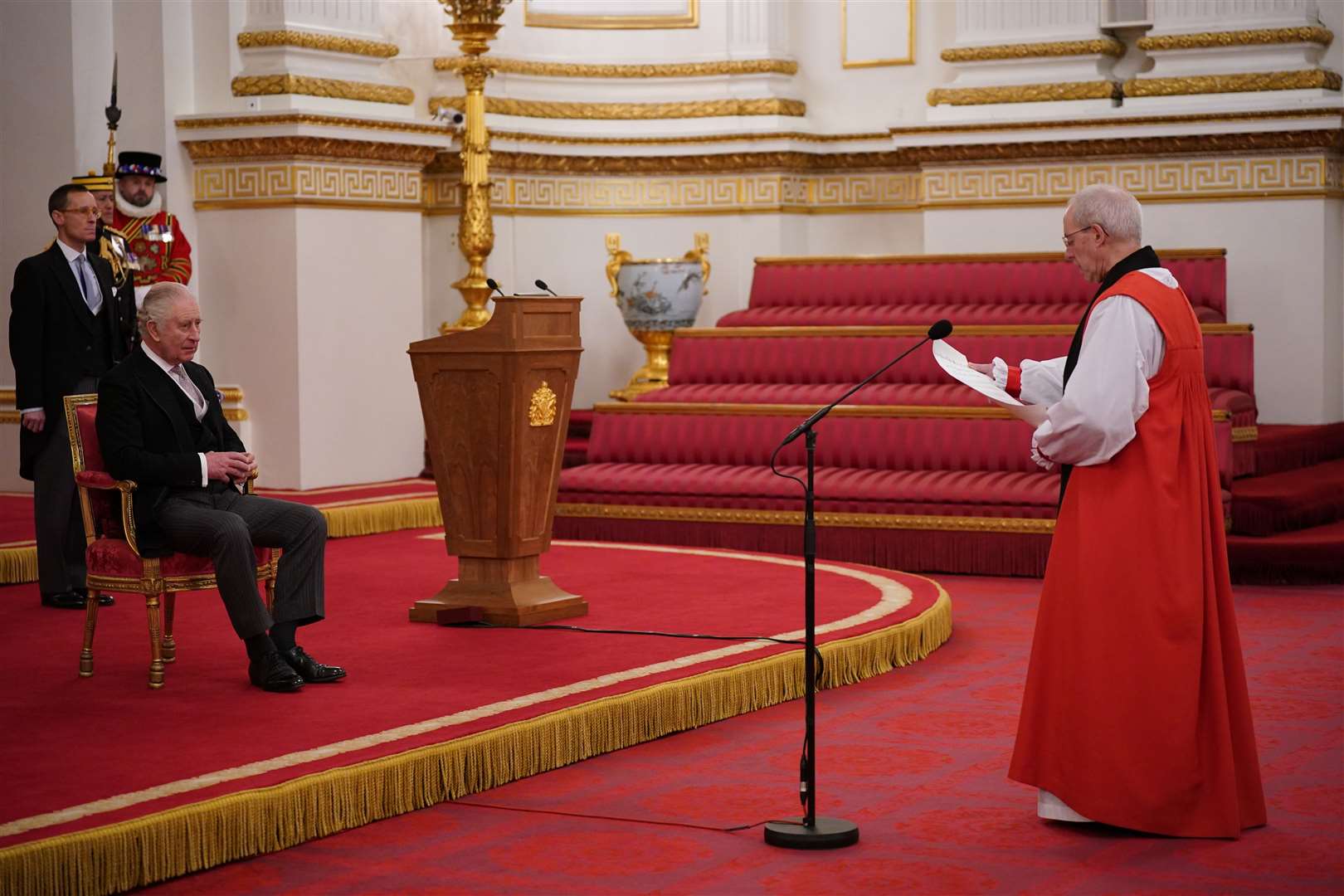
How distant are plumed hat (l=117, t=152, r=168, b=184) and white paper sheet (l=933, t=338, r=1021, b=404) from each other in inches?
206

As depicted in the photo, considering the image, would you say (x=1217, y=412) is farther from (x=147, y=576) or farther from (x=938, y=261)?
(x=147, y=576)

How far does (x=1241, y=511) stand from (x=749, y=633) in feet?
9.32

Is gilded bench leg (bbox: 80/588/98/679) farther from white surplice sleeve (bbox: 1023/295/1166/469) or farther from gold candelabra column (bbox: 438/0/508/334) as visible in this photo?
gold candelabra column (bbox: 438/0/508/334)

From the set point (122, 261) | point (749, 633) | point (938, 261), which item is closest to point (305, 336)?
point (122, 261)

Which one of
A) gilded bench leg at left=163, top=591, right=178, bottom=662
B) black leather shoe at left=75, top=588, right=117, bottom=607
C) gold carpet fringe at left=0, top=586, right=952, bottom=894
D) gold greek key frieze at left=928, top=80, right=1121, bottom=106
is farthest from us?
gold greek key frieze at left=928, top=80, right=1121, bottom=106

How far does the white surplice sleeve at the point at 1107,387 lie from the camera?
3.86 meters

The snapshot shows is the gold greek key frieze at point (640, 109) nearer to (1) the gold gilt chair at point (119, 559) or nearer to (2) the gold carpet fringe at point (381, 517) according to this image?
(2) the gold carpet fringe at point (381, 517)

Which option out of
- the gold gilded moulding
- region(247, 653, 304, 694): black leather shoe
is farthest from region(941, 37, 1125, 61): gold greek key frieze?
region(247, 653, 304, 694): black leather shoe

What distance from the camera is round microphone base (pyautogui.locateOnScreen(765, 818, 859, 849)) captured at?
381cm

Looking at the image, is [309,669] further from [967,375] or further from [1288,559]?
[1288,559]

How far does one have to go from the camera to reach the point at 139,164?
840 cm

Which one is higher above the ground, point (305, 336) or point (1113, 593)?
point (305, 336)

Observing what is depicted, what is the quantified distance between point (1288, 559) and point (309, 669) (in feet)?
13.9

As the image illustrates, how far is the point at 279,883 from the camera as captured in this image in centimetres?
360
